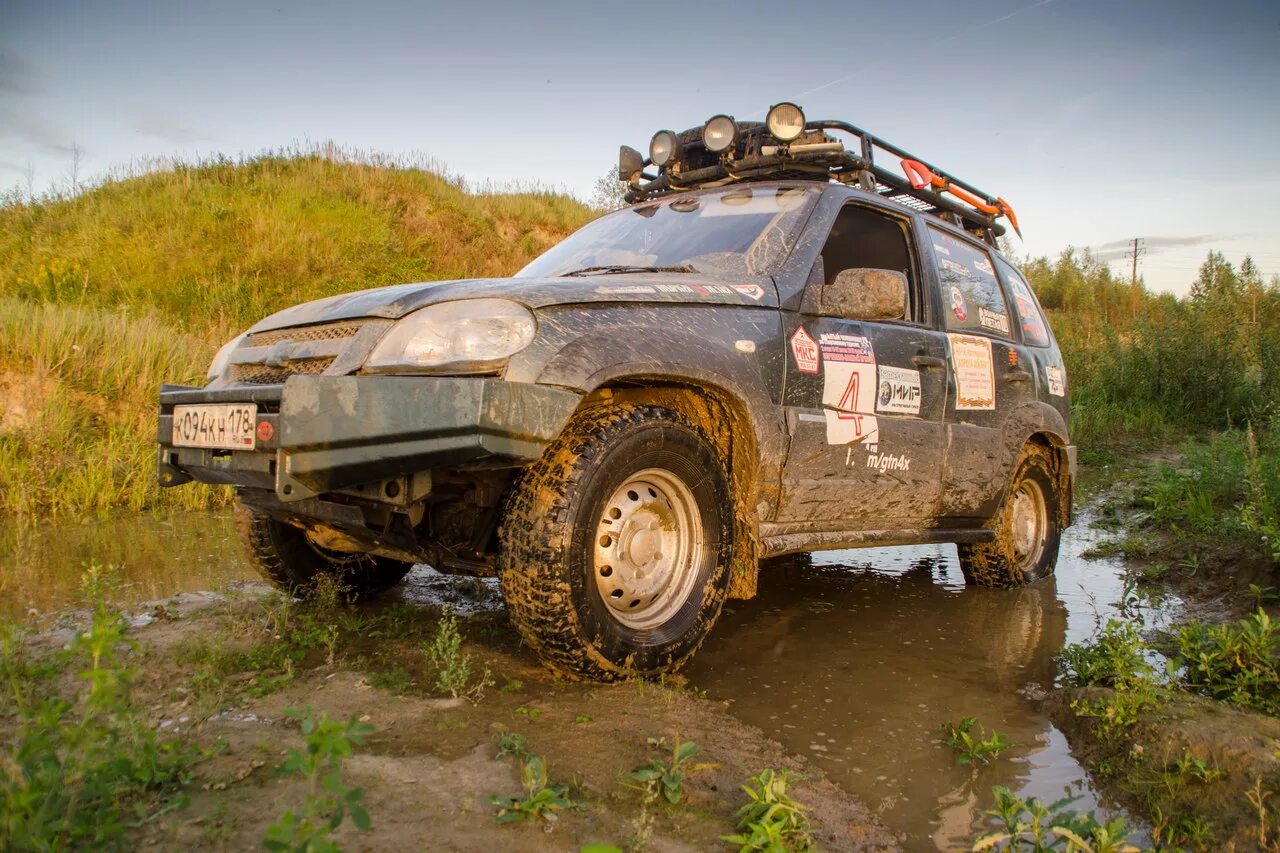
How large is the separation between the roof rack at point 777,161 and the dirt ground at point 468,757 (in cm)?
242

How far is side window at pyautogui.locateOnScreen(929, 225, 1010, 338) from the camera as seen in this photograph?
4289mm

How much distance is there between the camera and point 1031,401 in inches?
186

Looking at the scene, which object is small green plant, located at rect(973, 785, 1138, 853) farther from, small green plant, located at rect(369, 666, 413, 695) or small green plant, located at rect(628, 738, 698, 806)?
small green plant, located at rect(369, 666, 413, 695)

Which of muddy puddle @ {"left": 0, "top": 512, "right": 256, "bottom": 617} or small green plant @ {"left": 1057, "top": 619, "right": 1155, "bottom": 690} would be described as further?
muddy puddle @ {"left": 0, "top": 512, "right": 256, "bottom": 617}

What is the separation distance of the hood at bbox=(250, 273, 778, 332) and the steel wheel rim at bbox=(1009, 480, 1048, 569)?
2.49 m

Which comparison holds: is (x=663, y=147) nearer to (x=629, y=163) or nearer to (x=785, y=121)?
(x=629, y=163)

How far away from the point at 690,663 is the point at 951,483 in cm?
173

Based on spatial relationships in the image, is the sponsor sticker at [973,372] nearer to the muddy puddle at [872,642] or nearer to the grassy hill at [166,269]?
the muddy puddle at [872,642]

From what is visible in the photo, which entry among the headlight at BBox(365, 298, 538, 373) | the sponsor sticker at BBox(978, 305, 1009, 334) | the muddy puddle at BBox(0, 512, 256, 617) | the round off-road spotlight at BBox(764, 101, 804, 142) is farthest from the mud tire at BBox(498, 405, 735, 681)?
the sponsor sticker at BBox(978, 305, 1009, 334)

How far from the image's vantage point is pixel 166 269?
1154cm

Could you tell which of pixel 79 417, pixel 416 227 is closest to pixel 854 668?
pixel 79 417

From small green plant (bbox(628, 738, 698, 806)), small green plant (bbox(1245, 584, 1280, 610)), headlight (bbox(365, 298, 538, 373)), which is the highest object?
headlight (bbox(365, 298, 538, 373))

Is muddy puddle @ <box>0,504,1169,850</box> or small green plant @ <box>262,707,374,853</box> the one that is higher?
small green plant @ <box>262,707,374,853</box>

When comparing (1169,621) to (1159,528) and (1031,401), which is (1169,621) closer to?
(1031,401)
